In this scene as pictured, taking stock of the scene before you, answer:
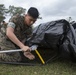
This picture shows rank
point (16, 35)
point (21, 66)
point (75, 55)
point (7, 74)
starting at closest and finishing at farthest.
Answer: point (7, 74) < point (75, 55) < point (21, 66) < point (16, 35)

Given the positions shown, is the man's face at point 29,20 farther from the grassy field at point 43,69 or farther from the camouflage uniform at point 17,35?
the grassy field at point 43,69

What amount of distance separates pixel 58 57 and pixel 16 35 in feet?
2.66

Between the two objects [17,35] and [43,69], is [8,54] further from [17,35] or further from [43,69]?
[43,69]

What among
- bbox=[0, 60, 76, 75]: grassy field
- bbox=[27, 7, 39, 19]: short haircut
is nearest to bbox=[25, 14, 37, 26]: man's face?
bbox=[27, 7, 39, 19]: short haircut

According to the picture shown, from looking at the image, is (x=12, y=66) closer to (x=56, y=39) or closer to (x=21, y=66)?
(x=21, y=66)

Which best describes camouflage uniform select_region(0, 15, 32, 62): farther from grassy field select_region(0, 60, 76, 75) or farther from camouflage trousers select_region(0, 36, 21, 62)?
grassy field select_region(0, 60, 76, 75)

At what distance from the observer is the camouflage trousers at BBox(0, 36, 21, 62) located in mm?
4539

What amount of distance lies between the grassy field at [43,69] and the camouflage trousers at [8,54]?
0.22m

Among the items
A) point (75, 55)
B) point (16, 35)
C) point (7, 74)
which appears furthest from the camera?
point (16, 35)

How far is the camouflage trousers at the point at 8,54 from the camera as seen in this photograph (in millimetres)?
4539

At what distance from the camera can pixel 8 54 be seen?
180 inches

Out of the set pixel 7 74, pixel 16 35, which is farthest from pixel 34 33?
pixel 7 74

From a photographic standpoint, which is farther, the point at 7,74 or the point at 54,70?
the point at 54,70

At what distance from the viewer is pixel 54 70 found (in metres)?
4.01
